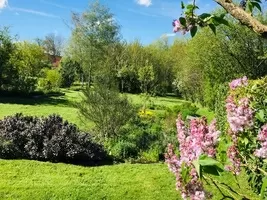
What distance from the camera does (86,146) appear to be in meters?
10.4

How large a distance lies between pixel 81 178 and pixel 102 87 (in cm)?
574

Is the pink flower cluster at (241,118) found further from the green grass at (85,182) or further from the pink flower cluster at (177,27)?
the green grass at (85,182)

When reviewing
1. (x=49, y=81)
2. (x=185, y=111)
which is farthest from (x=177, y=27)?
(x=49, y=81)

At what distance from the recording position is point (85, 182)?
27.0 feet

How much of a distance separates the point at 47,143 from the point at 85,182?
6.82ft

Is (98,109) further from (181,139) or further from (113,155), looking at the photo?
(181,139)

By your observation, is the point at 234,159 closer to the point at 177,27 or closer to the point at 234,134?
the point at 234,134

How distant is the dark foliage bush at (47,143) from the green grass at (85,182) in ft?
1.77

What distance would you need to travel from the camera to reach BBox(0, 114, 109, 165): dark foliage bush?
9.80 metres

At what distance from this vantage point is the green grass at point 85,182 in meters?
7.58

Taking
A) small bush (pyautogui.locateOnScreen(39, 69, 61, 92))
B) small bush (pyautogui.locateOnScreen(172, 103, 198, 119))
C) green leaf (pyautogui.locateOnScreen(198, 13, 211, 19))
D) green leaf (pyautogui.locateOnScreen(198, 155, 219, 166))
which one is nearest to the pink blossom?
green leaf (pyautogui.locateOnScreen(198, 13, 211, 19))

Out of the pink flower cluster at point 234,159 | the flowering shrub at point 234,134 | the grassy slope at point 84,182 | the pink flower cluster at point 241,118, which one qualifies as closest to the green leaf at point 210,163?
the flowering shrub at point 234,134

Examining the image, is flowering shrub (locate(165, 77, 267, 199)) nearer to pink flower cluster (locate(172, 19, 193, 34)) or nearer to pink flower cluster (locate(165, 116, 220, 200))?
pink flower cluster (locate(165, 116, 220, 200))

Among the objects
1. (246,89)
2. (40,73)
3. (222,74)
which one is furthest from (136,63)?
(246,89)
